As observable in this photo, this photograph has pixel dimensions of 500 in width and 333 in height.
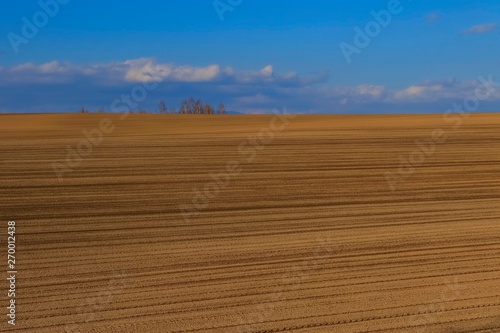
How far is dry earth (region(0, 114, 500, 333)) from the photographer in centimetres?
681

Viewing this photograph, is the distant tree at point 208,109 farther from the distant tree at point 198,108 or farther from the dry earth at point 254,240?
the dry earth at point 254,240

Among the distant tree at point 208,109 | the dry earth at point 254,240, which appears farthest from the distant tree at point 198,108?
the dry earth at point 254,240

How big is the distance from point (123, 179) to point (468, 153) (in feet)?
30.8

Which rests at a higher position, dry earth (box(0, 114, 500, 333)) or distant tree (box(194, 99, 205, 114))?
distant tree (box(194, 99, 205, 114))

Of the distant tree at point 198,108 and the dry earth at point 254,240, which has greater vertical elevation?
the distant tree at point 198,108

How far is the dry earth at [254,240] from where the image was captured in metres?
6.81

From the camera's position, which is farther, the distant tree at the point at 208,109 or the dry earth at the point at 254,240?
the distant tree at the point at 208,109

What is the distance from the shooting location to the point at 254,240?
32.9 ft

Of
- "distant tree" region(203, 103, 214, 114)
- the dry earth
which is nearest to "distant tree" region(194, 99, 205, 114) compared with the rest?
"distant tree" region(203, 103, 214, 114)

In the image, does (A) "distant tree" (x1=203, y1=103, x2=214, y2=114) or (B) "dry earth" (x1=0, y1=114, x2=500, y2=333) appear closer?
(B) "dry earth" (x1=0, y1=114, x2=500, y2=333)

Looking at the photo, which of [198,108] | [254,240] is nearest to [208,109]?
[198,108]

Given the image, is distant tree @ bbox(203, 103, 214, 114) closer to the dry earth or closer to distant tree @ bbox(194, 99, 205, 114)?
distant tree @ bbox(194, 99, 205, 114)

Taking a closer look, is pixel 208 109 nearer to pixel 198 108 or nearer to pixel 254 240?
pixel 198 108

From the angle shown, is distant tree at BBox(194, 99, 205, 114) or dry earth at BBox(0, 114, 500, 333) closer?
dry earth at BBox(0, 114, 500, 333)
